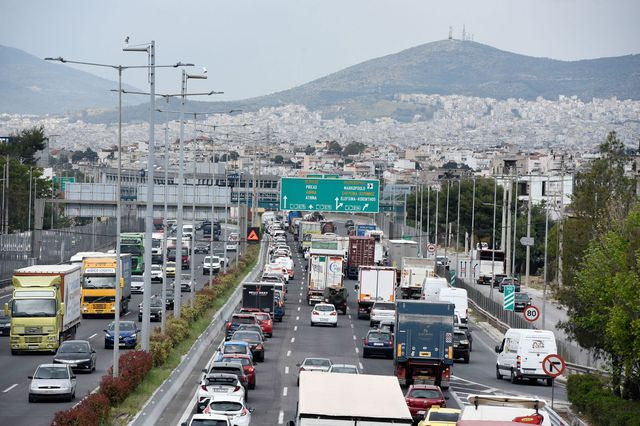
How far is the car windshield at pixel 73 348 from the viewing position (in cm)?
4300

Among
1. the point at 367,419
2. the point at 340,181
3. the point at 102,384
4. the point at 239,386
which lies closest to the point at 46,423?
the point at 102,384

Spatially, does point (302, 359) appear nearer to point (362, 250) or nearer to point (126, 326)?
point (126, 326)

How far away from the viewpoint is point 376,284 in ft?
235

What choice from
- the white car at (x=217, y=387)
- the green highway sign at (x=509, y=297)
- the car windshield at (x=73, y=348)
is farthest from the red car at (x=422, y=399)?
the green highway sign at (x=509, y=297)

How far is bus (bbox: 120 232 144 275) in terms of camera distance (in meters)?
94.1

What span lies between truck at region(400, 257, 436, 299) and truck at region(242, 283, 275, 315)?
14.7 metres

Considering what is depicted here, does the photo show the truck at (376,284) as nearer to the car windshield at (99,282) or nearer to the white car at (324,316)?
the white car at (324,316)

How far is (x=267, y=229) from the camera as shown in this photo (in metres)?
191

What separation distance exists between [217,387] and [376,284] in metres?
38.3

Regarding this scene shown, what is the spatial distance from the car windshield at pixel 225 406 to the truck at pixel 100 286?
35.7 m

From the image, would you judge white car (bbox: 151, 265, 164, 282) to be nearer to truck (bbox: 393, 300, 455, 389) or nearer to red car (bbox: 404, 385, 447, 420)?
truck (bbox: 393, 300, 455, 389)

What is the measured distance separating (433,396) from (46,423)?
398 inches

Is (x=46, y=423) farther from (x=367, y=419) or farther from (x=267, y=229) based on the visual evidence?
(x=267, y=229)

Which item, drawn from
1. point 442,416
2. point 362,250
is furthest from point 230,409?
point 362,250
